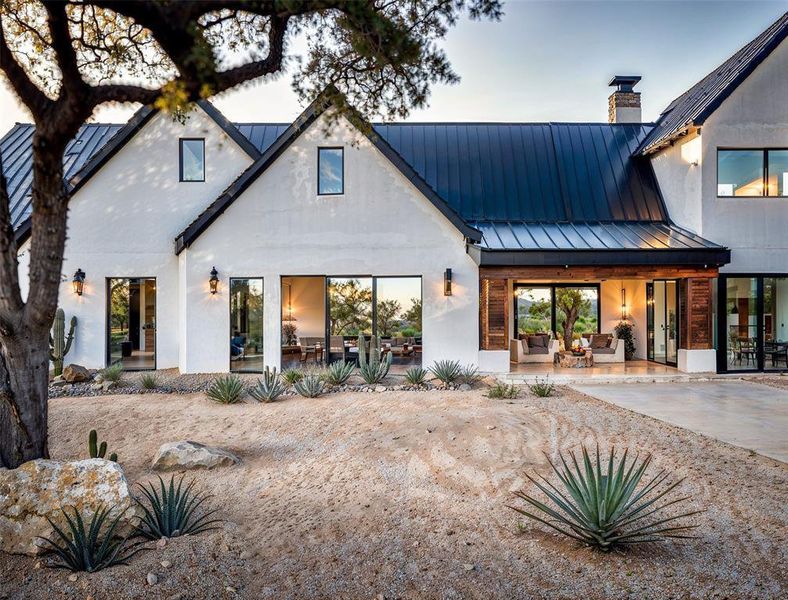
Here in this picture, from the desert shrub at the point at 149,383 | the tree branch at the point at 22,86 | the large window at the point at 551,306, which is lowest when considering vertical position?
the desert shrub at the point at 149,383

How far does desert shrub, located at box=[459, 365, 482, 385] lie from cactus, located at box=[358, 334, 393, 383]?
177 cm

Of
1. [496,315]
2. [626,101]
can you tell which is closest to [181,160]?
[496,315]

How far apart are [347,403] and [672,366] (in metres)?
10.1

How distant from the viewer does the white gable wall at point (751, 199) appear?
13359mm

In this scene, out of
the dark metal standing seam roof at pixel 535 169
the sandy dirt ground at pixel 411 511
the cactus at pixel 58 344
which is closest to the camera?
the sandy dirt ground at pixel 411 511

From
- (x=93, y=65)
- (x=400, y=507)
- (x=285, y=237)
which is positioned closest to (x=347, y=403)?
(x=400, y=507)

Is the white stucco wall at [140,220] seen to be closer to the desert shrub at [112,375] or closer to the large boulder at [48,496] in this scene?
the desert shrub at [112,375]

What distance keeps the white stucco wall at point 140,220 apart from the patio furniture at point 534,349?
9997 millimetres

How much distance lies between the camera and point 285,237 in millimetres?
12930

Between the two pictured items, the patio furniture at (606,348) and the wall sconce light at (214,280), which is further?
the patio furniture at (606,348)

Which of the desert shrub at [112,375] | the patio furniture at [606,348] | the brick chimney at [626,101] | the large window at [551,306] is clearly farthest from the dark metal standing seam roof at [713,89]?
the desert shrub at [112,375]

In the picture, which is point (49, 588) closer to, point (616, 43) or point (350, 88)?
point (350, 88)

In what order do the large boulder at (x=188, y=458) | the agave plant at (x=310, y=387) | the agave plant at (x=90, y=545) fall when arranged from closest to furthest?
1. the agave plant at (x=90, y=545)
2. the large boulder at (x=188, y=458)
3. the agave plant at (x=310, y=387)

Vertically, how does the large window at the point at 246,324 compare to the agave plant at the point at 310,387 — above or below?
above
